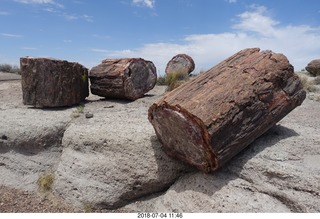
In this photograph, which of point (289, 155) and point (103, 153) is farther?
point (103, 153)

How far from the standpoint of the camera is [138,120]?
4934 mm

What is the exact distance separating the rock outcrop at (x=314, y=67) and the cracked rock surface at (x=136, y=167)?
383 inches

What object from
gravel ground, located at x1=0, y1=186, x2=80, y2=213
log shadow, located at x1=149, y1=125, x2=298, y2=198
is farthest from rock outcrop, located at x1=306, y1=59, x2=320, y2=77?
gravel ground, located at x1=0, y1=186, x2=80, y2=213

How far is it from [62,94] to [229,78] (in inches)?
123

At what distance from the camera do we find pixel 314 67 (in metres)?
14.4

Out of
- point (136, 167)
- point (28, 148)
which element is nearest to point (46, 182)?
point (28, 148)

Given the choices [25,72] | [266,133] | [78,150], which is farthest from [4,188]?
[266,133]

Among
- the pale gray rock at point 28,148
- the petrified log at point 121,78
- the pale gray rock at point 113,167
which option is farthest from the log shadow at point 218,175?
the petrified log at point 121,78

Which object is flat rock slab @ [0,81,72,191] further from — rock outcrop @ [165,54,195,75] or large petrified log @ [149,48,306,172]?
rock outcrop @ [165,54,195,75]

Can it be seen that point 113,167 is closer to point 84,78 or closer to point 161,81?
point 84,78

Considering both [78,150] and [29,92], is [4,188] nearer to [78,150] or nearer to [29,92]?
[78,150]

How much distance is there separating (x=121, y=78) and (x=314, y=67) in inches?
434

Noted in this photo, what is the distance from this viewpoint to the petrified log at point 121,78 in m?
6.35

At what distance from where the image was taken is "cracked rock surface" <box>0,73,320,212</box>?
11.2ft
